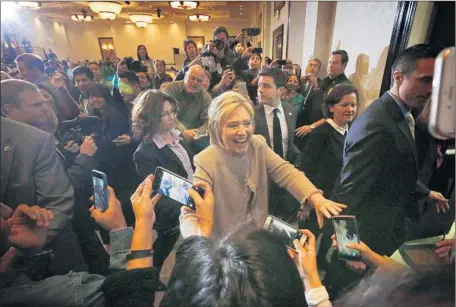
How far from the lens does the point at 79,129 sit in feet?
2.05

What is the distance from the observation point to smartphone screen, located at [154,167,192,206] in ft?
2.09

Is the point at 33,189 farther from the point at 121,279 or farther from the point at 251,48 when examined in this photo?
the point at 251,48

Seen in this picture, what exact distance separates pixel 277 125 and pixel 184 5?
379 mm

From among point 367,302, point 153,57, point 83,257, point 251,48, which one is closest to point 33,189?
point 83,257

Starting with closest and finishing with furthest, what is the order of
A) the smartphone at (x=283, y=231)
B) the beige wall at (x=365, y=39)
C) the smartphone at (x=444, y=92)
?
1. the smartphone at (x=444, y=92)
2. the beige wall at (x=365, y=39)
3. the smartphone at (x=283, y=231)

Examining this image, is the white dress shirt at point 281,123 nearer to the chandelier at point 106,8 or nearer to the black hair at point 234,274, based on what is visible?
the black hair at point 234,274

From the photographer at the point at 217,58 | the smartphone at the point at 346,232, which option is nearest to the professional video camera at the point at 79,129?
the photographer at the point at 217,58

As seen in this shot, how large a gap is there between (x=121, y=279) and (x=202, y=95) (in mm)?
511

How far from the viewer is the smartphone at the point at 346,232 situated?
667mm

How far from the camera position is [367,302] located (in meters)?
0.78

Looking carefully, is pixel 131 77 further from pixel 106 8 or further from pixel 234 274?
pixel 234 274

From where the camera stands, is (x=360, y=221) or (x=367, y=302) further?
(x=367, y=302)

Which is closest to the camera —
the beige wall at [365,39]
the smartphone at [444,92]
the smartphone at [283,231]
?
the smartphone at [444,92]

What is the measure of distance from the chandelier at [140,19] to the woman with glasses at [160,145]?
166mm
